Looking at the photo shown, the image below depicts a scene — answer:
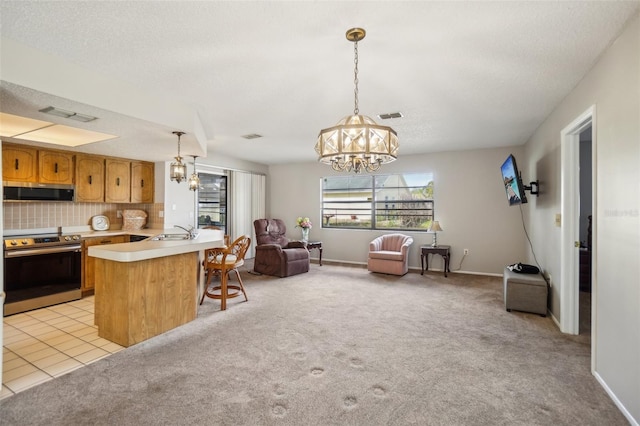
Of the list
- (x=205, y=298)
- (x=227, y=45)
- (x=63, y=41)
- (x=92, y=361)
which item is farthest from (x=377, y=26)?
(x=205, y=298)

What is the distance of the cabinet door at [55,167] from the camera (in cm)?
435

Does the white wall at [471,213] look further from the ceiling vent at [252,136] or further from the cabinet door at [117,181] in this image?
the cabinet door at [117,181]

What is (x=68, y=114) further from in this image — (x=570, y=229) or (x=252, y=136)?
(x=570, y=229)

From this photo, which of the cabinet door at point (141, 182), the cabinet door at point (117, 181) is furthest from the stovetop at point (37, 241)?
the cabinet door at point (141, 182)

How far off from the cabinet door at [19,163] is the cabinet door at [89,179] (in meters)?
0.51

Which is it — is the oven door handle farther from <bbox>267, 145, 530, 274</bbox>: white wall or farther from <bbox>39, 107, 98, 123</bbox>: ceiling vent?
<bbox>267, 145, 530, 274</bbox>: white wall

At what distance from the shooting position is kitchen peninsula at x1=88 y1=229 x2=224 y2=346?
9.80 feet

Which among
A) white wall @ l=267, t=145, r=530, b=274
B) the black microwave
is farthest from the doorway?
the black microwave

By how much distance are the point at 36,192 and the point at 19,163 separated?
40 cm

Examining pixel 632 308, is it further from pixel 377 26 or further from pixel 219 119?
pixel 219 119

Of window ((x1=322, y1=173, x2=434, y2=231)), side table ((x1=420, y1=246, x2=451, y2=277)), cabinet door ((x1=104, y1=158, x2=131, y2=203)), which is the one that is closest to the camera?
cabinet door ((x1=104, y1=158, x2=131, y2=203))

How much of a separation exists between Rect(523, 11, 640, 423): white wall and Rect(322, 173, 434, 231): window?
Result: 401cm

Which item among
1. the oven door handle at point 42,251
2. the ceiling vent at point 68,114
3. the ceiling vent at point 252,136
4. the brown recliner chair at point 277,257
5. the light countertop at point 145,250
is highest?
the ceiling vent at point 252,136

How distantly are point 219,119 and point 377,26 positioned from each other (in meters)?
2.65
